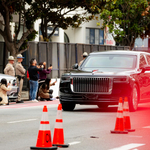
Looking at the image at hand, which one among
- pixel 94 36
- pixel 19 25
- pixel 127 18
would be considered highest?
pixel 127 18

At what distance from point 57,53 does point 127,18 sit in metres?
14.2

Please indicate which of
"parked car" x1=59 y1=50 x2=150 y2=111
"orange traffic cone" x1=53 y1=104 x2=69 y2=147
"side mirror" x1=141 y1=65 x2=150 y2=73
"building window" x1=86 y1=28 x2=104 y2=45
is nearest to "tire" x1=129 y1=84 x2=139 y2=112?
"parked car" x1=59 y1=50 x2=150 y2=111

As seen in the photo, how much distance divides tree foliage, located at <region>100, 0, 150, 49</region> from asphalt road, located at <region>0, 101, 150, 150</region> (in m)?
24.3

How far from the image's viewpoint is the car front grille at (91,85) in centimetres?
1467

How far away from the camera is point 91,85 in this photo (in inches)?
585

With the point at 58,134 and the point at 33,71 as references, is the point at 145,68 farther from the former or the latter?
the point at 58,134

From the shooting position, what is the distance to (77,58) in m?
28.6

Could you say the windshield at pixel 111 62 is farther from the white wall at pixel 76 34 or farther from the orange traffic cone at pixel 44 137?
the white wall at pixel 76 34

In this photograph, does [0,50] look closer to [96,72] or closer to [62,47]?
[62,47]

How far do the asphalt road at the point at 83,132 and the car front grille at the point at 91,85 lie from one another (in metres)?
0.81

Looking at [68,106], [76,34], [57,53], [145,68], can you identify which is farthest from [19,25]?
[76,34]

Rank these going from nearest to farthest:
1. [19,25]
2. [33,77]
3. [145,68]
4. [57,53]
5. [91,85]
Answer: [91,85]
[145,68]
[33,77]
[19,25]
[57,53]

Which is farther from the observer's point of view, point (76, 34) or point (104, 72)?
point (76, 34)

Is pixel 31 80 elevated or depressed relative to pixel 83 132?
elevated
